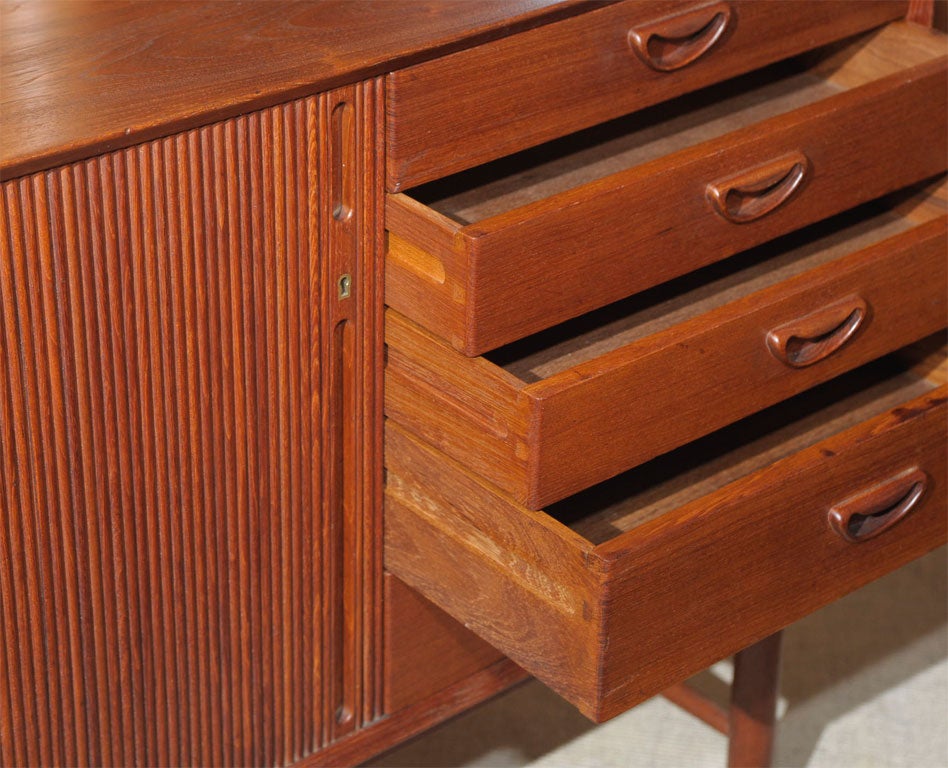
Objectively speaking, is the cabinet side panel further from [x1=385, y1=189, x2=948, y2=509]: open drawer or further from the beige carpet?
the beige carpet

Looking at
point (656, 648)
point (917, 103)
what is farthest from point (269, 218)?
point (917, 103)

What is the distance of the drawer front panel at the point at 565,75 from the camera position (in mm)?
884

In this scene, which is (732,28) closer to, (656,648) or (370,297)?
(370,297)

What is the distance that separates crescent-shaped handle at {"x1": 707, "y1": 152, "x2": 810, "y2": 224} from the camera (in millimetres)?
957

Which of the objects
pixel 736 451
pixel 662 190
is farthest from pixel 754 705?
pixel 662 190

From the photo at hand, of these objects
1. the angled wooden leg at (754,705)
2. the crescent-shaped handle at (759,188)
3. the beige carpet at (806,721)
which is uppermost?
the crescent-shaped handle at (759,188)

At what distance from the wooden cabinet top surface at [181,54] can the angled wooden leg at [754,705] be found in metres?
0.57

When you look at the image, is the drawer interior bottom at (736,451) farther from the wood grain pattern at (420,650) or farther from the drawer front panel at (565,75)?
the drawer front panel at (565,75)

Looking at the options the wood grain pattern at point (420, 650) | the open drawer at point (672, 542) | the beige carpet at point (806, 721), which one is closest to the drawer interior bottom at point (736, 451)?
the open drawer at point (672, 542)

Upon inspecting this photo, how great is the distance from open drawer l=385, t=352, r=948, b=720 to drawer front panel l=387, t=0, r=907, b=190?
0.19 metres

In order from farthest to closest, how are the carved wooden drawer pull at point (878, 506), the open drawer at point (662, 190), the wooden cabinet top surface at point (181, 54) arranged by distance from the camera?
1. the carved wooden drawer pull at point (878, 506)
2. the open drawer at point (662, 190)
3. the wooden cabinet top surface at point (181, 54)

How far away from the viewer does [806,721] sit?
1.43m

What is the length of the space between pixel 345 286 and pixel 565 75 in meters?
0.18

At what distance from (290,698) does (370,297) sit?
28 centimetres
